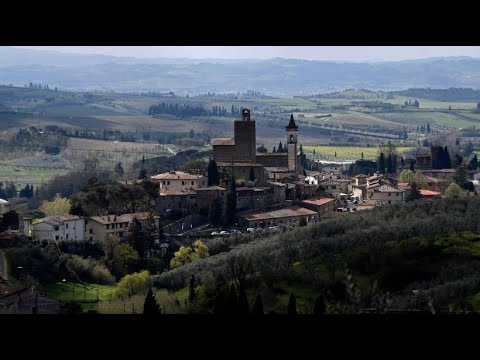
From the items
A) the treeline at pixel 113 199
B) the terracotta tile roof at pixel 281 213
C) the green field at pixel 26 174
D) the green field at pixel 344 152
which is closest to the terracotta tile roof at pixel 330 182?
the terracotta tile roof at pixel 281 213

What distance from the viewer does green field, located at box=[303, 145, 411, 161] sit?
170 ft

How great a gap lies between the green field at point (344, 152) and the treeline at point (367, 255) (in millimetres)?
30318

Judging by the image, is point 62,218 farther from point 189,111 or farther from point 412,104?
point 412,104

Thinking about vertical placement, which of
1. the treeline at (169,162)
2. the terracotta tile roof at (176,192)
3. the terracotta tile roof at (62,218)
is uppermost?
the terracotta tile roof at (176,192)

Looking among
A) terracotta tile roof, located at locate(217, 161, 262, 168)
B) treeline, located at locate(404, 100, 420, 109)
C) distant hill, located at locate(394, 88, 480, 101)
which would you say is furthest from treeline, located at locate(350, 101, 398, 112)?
terracotta tile roof, located at locate(217, 161, 262, 168)

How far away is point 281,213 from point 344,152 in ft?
102

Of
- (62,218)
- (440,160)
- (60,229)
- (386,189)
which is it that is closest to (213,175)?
(62,218)

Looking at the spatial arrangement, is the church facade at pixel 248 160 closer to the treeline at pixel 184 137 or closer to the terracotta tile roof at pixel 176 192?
the terracotta tile roof at pixel 176 192

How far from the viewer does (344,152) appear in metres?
56.3

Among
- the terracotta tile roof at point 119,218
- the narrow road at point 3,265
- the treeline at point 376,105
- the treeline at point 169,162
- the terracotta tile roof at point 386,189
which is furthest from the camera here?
the treeline at point 376,105

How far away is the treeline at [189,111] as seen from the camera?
262 ft

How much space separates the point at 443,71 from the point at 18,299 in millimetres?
111723

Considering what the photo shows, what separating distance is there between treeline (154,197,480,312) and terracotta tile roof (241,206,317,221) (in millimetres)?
3255
